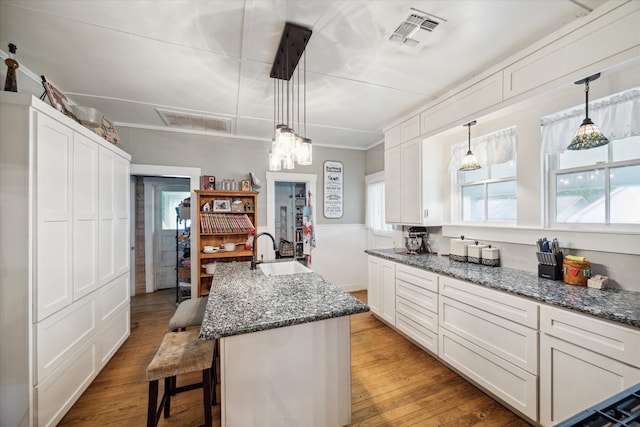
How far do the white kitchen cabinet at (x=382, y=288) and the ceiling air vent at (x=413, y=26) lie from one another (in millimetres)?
2201

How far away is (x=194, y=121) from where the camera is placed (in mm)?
3369

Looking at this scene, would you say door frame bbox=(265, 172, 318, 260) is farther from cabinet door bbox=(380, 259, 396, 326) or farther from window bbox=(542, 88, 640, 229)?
window bbox=(542, 88, 640, 229)

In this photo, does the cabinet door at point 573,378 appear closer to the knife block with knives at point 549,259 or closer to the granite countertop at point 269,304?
the knife block with knives at point 549,259

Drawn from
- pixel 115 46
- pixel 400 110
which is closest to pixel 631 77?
pixel 400 110

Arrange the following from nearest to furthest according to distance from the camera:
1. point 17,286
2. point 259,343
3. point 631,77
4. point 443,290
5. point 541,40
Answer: point 259,343
point 17,286
point 631,77
point 541,40
point 443,290

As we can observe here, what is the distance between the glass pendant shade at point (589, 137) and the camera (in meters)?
1.64

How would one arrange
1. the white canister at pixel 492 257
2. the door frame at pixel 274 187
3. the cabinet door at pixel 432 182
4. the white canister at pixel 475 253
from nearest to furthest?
A: 1. the white canister at pixel 492 257
2. the white canister at pixel 475 253
3. the cabinet door at pixel 432 182
4. the door frame at pixel 274 187

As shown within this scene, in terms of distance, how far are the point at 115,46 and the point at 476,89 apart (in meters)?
2.97

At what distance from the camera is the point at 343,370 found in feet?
5.00

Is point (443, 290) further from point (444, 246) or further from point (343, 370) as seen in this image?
point (343, 370)

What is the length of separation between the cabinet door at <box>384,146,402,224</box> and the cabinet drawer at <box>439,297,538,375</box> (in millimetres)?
1374

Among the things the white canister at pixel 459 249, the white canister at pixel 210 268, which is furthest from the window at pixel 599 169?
the white canister at pixel 210 268

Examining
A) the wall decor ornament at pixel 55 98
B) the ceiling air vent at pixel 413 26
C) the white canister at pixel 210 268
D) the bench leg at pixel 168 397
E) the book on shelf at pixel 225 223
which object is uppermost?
the ceiling air vent at pixel 413 26

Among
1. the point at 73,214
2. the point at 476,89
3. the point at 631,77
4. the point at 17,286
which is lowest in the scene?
the point at 17,286
